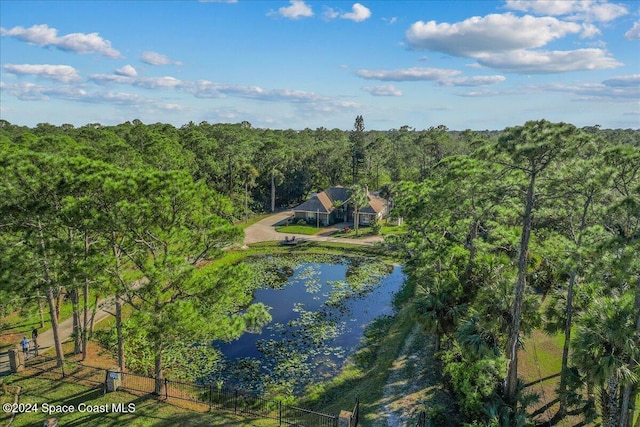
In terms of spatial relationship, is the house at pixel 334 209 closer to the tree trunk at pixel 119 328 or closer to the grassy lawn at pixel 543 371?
the grassy lawn at pixel 543 371

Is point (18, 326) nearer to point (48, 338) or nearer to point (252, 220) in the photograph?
point (48, 338)

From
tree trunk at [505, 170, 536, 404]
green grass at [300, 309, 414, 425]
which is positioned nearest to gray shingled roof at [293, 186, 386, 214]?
green grass at [300, 309, 414, 425]

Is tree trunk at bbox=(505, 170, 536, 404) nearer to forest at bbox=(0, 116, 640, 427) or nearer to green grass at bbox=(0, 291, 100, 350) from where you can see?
forest at bbox=(0, 116, 640, 427)

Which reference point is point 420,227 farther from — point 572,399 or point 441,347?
point 572,399

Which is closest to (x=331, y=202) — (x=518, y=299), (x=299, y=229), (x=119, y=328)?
(x=299, y=229)

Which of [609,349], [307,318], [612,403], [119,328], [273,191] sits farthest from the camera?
[273,191]

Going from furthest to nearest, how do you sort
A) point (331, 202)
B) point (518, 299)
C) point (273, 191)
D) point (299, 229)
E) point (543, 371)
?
point (273, 191) < point (331, 202) < point (299, 229) < point (543, 371) < point (518, 299)
